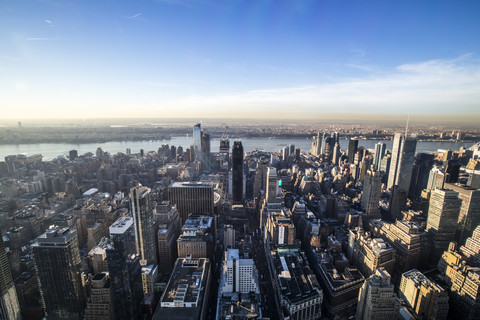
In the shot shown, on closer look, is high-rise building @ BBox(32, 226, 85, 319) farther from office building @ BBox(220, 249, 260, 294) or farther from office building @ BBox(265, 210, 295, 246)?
office building @ BBox(265, 210, 295, 246)

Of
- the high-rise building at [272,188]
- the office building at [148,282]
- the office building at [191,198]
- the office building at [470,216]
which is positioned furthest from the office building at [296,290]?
the office building at [470,216]

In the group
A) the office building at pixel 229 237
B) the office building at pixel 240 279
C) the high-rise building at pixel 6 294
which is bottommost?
the office building at pixel 229 237

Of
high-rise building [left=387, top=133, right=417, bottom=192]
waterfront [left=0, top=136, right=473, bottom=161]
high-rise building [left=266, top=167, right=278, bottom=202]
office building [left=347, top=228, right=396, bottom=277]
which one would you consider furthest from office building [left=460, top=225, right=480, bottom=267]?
waterfront [left=0, top=136, right=473, bottom=161]

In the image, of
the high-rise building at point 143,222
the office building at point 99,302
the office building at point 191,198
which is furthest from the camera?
the office building at point 191,198

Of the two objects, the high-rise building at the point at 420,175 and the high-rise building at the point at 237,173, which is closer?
the high-rise building at the point at 237,173

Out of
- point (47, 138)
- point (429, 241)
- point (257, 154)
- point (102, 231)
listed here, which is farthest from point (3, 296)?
point (257, 154)

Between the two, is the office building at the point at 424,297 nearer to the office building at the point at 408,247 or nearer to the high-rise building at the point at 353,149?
the office building at the point at 408,247
